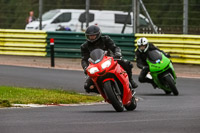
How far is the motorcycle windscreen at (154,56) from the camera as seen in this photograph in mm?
16708

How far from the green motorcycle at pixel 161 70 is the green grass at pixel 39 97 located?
6.39 feet

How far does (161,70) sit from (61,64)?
8428 millimetres

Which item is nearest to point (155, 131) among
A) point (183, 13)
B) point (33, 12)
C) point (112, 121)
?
point (112, 121)

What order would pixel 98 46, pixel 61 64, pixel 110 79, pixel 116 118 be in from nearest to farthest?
pixel 116 118
pixel 110 79
pixel 98 46
pixel 61 64

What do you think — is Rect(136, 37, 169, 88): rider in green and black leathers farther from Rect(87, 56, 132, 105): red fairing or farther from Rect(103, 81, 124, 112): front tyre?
Rect(103, 81, 124, 112): front tyre

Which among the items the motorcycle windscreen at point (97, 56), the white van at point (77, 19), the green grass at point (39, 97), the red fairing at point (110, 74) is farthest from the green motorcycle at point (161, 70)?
the white van at point (77, 19)

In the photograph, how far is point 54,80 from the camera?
62.1 feet

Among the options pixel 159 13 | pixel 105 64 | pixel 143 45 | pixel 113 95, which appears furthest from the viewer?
pixel 159 13

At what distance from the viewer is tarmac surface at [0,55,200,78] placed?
854 inches

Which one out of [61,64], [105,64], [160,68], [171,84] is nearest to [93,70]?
[105,64]

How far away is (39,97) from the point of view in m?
13.8

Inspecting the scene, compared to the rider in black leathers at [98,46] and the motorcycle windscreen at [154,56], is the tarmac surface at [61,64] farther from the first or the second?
the rider in black leathers at [98,46]

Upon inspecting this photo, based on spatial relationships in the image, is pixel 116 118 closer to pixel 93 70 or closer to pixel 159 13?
pixel 93 70

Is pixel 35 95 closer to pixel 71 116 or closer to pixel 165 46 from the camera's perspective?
pixel 71 116
